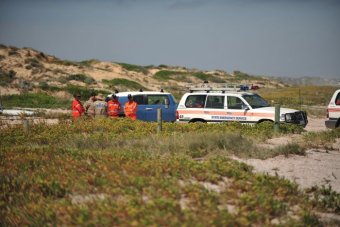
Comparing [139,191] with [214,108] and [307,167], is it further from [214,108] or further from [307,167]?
[214,108]

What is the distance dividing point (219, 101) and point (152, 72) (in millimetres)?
79770

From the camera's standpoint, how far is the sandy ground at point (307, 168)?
9.38 metres

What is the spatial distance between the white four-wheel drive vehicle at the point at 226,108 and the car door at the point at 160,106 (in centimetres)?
249

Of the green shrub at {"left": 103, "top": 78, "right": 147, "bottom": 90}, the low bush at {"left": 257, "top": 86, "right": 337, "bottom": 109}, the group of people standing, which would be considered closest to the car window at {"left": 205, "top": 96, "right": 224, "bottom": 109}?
the group of people standing

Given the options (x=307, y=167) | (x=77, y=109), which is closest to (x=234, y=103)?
(x=77, y=109)

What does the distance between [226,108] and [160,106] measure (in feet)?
13.1

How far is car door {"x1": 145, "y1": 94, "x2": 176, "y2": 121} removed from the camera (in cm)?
2092

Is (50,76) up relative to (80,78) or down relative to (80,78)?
up

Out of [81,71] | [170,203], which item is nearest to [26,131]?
[170,203]

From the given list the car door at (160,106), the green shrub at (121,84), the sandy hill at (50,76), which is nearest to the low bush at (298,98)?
the sandy hill at (50,76)

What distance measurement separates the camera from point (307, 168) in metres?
10.4

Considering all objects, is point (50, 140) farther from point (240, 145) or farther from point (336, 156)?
point (336, 156)

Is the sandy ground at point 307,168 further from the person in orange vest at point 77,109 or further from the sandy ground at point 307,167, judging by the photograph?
the person in orange vest at point 77,109

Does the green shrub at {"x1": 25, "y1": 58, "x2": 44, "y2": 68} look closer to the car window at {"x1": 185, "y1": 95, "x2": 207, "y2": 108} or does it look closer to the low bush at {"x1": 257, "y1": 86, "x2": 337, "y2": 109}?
the low bush at {"x1": 257, "y1": 86, "x2": 337, "y2": 109}
